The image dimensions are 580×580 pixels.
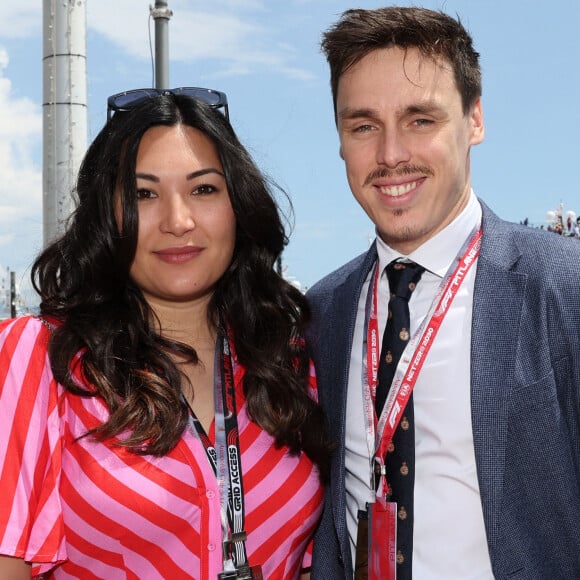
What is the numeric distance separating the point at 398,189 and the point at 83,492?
5.19ft

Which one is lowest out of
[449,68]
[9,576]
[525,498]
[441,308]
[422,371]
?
[9,576]

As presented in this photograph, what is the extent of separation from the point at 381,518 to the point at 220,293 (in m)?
1.22

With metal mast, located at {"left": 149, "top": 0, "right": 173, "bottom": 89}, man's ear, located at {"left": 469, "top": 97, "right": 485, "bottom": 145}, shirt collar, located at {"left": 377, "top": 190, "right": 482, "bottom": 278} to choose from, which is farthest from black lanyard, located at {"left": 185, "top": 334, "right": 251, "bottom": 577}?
metal mast, located at {"left": 149, "top": 0, "right": 173, "bottom": 89}

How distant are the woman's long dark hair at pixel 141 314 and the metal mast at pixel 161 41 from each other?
530cm

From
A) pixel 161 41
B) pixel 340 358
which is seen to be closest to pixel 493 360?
pixel 340 358

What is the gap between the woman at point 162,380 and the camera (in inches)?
114

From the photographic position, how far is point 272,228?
3.59 metres

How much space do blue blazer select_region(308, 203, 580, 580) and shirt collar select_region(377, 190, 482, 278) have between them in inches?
9.5

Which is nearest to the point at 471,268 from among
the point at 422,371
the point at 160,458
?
the point at 422,371

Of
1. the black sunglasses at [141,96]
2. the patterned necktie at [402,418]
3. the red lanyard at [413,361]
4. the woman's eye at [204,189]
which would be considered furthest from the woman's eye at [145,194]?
the red lanyard at [413,361]

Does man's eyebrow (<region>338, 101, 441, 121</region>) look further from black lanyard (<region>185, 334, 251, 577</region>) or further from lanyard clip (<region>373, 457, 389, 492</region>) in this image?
lanyard clip (<region>373, 457, 389, 492</region>)

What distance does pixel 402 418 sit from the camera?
9.77ft

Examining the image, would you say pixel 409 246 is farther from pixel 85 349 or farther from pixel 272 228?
pixel 85 349

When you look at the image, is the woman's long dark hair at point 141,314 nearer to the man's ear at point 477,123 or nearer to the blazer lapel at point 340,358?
the blazer lapel at point 340,358
